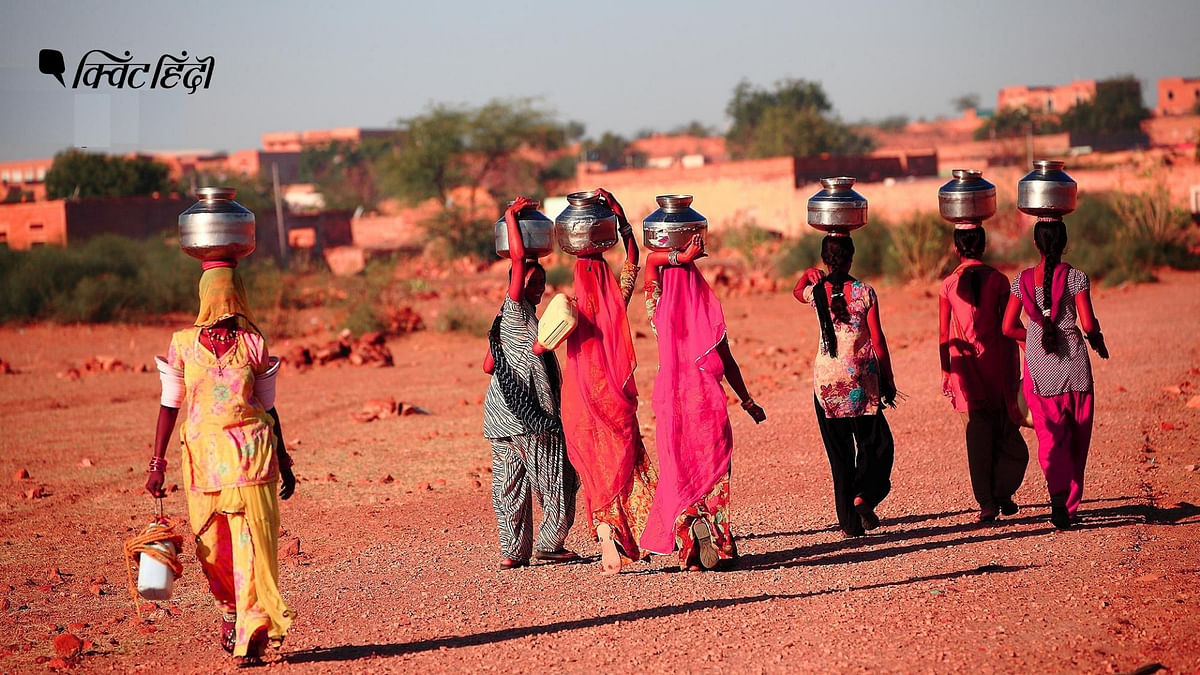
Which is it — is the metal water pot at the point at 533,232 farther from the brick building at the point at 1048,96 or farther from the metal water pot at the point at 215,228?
the brick building at the point at 1048,96

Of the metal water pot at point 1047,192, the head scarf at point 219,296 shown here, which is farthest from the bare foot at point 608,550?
the metal water pot at point 1047,192

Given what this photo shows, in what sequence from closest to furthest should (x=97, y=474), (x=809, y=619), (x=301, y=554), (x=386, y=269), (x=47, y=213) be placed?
(x=809, y=619)
(x=301, y=554)
(x=97, y=474)
(x=386, y=269)
(x=47, y=213)

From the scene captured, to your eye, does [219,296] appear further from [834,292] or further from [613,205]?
[834,292]

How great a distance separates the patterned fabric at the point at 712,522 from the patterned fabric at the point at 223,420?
209cm

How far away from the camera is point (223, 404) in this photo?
15.5 ft

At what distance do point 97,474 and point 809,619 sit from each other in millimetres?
7265

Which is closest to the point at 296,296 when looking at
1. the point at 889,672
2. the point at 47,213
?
the point at 47,213

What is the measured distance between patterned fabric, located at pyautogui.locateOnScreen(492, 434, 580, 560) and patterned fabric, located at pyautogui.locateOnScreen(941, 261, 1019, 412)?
2.14 meters

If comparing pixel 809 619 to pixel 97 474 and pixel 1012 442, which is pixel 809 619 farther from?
pixel 97 474

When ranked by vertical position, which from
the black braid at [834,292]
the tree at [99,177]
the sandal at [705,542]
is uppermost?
the tree at [99,177]

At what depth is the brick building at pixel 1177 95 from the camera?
236 feet

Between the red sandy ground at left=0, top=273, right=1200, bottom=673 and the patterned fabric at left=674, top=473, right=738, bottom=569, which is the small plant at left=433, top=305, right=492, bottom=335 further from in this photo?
the patterned fabric at left=674, top=473, right=738, bottom=569

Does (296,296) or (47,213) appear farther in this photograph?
(47,213)

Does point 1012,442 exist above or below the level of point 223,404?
below
